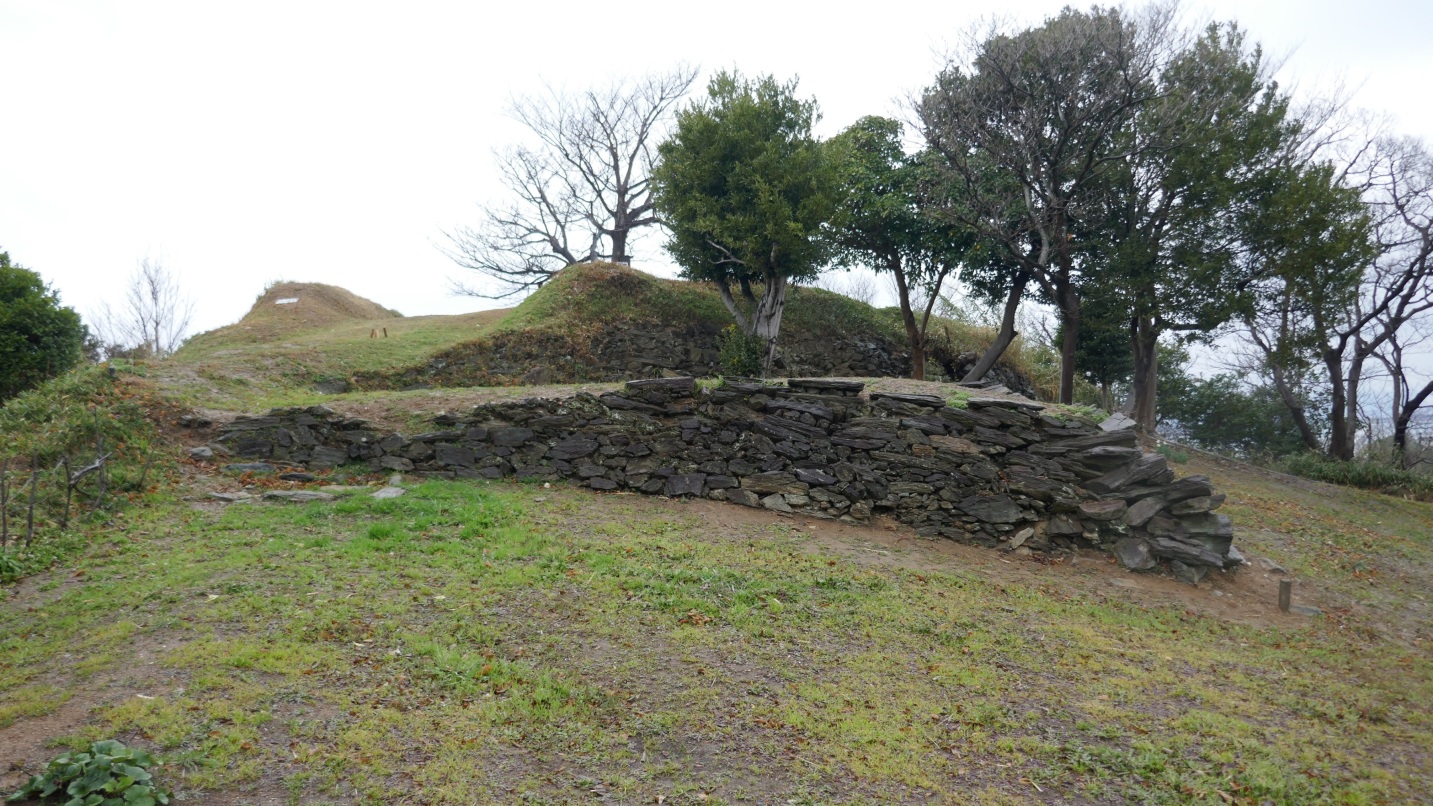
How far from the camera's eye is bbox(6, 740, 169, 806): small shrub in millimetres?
3568

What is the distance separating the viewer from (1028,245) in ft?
58.2

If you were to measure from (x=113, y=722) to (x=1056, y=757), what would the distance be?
220 inches

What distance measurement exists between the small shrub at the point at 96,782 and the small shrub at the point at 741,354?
13.5 meters

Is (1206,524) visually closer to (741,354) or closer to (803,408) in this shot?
(803,408)

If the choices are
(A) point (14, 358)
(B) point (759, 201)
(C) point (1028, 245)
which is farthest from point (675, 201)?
(A) point (14, 358)

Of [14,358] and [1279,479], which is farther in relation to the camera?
[1279,479]

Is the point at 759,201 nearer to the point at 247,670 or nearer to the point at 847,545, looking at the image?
Result: the point at 847,545

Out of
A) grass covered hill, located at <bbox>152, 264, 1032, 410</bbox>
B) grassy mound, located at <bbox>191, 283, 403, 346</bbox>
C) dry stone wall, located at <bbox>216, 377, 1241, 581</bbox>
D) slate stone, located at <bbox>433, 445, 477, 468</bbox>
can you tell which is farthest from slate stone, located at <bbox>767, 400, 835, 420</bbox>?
grassy mound, located at <bbox>191, 283, 403, 346</bbox>

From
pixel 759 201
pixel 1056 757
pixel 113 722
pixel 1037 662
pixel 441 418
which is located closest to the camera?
pixel 113 722

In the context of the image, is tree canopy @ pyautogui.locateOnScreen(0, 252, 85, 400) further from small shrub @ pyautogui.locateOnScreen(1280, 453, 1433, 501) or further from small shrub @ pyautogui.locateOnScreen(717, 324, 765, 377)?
small shrub @ pyautogui.locateOnScreen(1280, 453, 1433, 501)

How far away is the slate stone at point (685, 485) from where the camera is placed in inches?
404

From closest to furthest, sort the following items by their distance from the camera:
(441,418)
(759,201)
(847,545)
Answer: (847,545) < (441,418) < (759,201)

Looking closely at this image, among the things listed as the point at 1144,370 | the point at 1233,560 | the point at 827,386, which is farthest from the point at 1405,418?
the point at 827,386

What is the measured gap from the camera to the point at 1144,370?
17.8m
